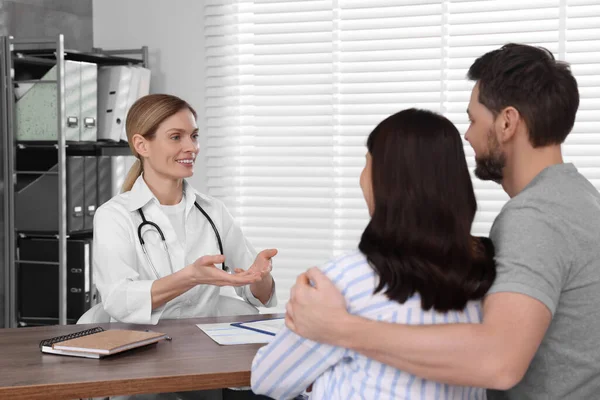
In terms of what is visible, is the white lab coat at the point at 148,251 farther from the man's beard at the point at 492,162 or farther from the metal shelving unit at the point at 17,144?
the metal shelving unit at the point at 17,144

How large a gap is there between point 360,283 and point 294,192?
3.00 m

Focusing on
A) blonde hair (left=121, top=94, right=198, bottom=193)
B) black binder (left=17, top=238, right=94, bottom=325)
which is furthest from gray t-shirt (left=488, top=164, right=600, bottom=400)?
black binder (left=17, top=238, right=94, bottom=325)

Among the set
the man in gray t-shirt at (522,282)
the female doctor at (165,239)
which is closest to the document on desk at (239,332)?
the female doctor at (165,239)

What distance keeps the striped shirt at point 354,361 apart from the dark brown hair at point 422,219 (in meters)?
0.02

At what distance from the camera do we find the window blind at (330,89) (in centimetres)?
395

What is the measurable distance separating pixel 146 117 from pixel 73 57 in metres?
1.77

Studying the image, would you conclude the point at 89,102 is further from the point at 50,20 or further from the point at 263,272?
the point at 263,272

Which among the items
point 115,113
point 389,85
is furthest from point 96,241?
point 389,85

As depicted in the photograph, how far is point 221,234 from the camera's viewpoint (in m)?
2.63

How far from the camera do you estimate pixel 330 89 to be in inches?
169

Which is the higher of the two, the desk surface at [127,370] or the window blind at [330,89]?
the window blind at [330,89]

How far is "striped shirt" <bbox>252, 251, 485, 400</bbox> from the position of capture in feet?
4.54

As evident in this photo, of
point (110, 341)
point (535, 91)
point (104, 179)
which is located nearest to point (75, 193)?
point (104, 179)

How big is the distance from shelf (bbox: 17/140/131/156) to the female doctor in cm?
155
